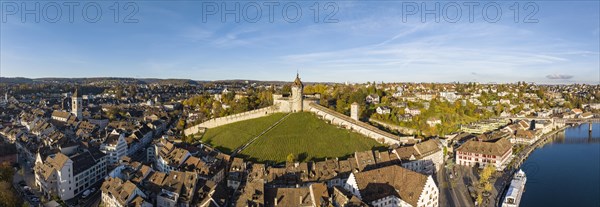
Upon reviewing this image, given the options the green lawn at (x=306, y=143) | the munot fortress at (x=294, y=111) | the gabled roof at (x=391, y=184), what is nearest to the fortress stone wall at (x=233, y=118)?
the munot fortress at (x=294, y=111)

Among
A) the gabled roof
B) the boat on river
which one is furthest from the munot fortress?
the gabled roof

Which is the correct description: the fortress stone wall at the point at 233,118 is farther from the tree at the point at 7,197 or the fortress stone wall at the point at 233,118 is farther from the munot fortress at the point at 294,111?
the tree at the point at 7,197

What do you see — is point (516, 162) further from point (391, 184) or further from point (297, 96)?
point (297, 96)

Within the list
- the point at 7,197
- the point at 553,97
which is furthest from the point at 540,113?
the point at 7,197

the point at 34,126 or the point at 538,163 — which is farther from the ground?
the point at 34,126

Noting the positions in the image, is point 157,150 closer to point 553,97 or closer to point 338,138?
point 338,138
